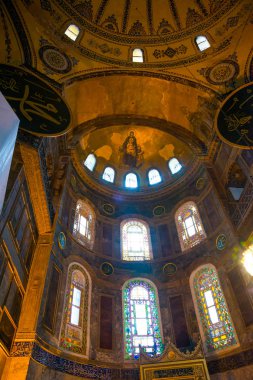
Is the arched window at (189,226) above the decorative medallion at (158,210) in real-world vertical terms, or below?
below

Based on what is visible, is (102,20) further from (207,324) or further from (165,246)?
(207,324)

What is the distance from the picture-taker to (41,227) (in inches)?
367

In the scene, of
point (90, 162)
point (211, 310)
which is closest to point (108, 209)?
point (90, 162)

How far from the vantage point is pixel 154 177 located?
1523cm

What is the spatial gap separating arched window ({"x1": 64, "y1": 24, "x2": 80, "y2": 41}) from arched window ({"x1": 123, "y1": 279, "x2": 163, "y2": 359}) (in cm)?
1062

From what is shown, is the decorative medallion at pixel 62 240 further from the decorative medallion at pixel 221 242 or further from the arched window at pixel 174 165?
the arched window at pixel 174 165

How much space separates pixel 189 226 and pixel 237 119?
4.68 meters

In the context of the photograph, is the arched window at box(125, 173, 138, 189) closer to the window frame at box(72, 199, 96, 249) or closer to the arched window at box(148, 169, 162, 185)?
the arched window at box(148, 169, 162, 185)

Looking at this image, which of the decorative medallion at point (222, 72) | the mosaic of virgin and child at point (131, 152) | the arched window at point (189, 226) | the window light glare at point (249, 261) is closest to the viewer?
the window light glare at point (249, 261)

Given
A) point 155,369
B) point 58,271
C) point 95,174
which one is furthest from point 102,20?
point 155,369

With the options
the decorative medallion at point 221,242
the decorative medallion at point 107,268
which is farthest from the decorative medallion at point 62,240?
the decorative medallion at point 221,242

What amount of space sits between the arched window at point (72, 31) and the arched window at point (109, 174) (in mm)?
6126

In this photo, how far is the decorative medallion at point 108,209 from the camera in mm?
13117

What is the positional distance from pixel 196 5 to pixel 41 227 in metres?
12.0
